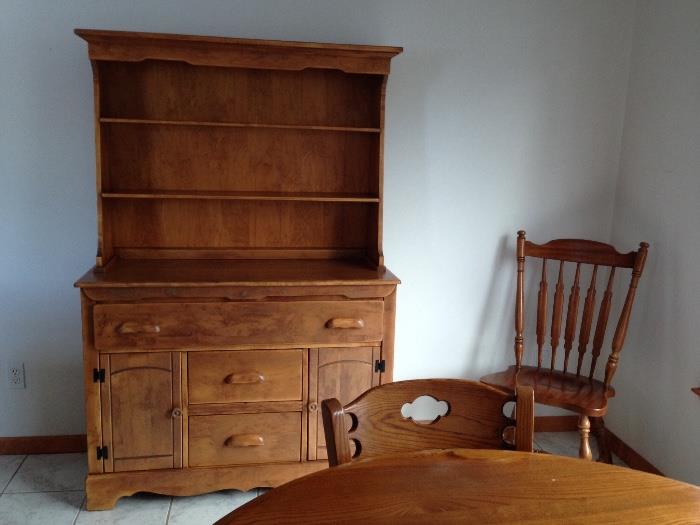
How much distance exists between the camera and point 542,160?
276cm

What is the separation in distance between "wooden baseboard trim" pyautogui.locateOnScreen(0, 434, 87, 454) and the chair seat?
1732mm

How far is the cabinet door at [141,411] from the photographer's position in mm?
2154

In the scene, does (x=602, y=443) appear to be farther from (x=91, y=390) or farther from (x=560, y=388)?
(x=91, y=390)

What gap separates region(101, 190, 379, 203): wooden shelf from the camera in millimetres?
2314

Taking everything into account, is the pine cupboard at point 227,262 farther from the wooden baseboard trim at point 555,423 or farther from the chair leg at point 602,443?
the wooden baseboard trim at point 555,423

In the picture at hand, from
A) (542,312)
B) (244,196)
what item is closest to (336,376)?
(244,196)

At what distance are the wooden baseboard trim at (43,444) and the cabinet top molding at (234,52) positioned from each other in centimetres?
157

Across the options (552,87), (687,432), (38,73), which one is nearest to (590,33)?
(552,87)

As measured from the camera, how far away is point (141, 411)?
2182 mm

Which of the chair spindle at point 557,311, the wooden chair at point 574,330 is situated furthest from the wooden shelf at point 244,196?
the chair spindle at point 557,311

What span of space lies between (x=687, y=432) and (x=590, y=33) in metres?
1.72

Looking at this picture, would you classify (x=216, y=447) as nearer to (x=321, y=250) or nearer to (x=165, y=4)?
(x=321, y=250)

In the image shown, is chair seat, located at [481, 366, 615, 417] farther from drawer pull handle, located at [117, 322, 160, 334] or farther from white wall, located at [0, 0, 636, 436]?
drawer pull handle, located at [117, 322, 160, 334]

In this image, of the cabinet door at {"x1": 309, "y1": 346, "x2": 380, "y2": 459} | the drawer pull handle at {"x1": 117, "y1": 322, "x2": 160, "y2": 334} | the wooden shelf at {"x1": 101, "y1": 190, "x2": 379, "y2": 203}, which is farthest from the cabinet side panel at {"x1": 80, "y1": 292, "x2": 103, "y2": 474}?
the cabinet door at {"x1": 309, "y1": 346, "x2": 380, "y2": 459}
